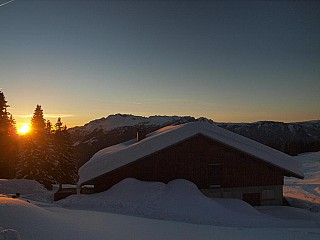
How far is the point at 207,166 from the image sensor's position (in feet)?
63.3

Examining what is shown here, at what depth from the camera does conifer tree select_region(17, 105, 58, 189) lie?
115 feet

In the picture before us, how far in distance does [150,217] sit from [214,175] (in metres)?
7.58

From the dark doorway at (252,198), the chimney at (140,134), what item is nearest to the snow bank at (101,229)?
the dark doorway at (252,198)

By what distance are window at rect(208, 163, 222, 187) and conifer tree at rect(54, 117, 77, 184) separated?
89.8 feet

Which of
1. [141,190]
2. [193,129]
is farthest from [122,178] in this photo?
[193,129]

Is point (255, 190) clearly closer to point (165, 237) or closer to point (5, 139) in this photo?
point (165, 237)

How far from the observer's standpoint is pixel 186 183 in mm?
17844

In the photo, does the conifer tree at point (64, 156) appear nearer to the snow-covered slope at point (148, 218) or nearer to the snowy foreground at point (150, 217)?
the snowy foreground at point (150, 217)

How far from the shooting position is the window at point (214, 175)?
19.2m

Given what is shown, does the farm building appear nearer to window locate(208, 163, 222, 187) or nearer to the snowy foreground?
window locate(208, 163, 222, 187)

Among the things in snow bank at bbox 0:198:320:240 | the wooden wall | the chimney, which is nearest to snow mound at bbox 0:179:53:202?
the chimney

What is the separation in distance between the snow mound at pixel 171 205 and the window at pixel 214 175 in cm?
142

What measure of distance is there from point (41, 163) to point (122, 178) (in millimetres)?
22207

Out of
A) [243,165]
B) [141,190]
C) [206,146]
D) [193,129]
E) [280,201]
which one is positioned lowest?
[280,201]
